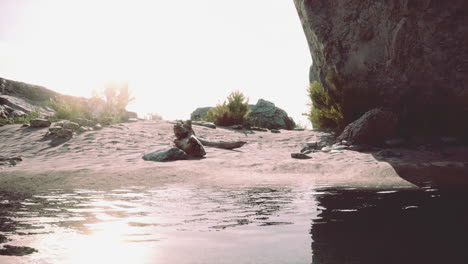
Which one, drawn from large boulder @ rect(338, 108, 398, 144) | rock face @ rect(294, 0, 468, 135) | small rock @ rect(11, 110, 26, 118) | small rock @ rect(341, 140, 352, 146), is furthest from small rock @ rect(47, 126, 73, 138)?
rock face @ rect(294, 0, 468, 135)

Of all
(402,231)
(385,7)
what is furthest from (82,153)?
(385,7)

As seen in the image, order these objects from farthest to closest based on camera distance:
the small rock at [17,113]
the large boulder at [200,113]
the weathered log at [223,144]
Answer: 1. the large boulder at [200,113]
2. the small rock at [17,113]
3. the weathered log at [223,144]

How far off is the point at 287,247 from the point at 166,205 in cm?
173

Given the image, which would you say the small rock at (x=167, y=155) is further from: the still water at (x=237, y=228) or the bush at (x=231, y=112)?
the bush at (x=231, y=112)

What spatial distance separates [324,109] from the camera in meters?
11.7

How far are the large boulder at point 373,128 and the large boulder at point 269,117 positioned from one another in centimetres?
766

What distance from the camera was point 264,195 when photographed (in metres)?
4.23

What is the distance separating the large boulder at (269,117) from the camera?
17.1m

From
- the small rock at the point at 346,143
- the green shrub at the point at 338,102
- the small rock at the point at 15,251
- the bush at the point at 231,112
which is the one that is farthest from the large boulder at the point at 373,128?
the small rock at the point at 15,251

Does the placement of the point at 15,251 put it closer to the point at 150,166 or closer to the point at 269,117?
the point at 150,166

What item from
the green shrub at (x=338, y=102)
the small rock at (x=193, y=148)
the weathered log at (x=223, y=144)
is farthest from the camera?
the green shrub at (x=338, y=102)

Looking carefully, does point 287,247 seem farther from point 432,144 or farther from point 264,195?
point 432,144

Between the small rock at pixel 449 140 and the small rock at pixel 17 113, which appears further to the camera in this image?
the small rock at pixel 17 113

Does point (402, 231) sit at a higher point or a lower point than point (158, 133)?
lower
